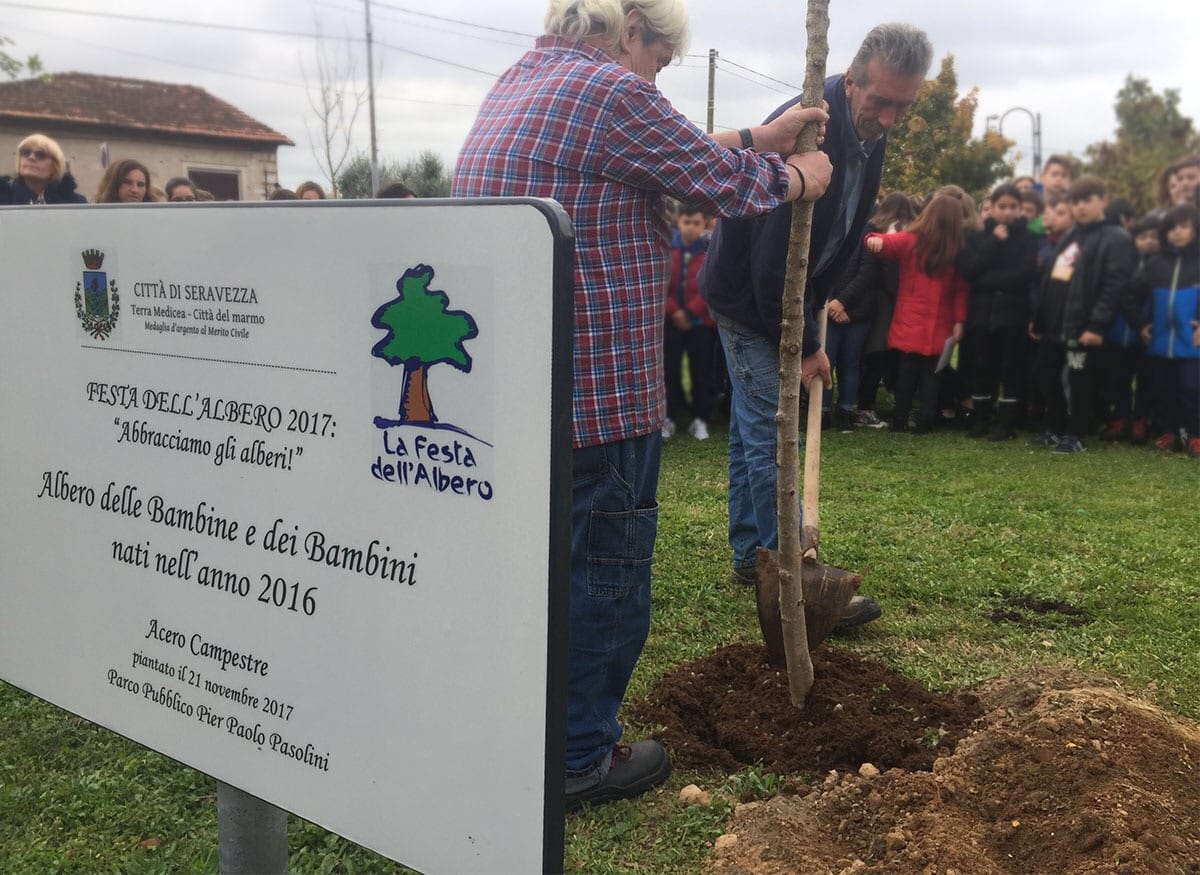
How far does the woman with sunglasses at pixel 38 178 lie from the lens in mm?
6195

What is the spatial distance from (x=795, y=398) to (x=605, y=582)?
2.64 ft

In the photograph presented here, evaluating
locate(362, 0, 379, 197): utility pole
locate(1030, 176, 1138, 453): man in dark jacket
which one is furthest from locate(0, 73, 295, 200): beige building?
locate(1030, 176, 1138, 453): man in dark jacket

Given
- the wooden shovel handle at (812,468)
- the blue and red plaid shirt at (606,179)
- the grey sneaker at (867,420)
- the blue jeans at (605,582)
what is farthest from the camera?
the grey sneaker at (867,420)

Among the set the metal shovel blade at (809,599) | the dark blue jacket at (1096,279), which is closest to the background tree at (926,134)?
the metal shovel blade at (809,599)

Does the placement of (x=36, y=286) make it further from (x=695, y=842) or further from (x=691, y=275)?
(x=691, y=275)

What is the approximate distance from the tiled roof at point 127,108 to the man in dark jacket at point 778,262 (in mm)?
29770

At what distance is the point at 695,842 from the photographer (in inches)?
101

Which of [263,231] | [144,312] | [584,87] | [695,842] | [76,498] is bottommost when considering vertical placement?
[695,842]

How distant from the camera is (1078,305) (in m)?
7.86

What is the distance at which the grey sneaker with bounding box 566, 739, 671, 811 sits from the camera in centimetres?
272

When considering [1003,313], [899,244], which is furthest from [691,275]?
[1003,313]

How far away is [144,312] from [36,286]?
Answer: 33cm

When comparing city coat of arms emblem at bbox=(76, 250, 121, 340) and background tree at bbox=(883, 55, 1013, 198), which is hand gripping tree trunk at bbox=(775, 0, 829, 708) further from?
city coat of arms emblem at bbox=(76, 250, 121, 340)

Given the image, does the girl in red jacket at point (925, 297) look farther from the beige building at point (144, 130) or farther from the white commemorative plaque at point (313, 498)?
the beige building at point (144, 130)
